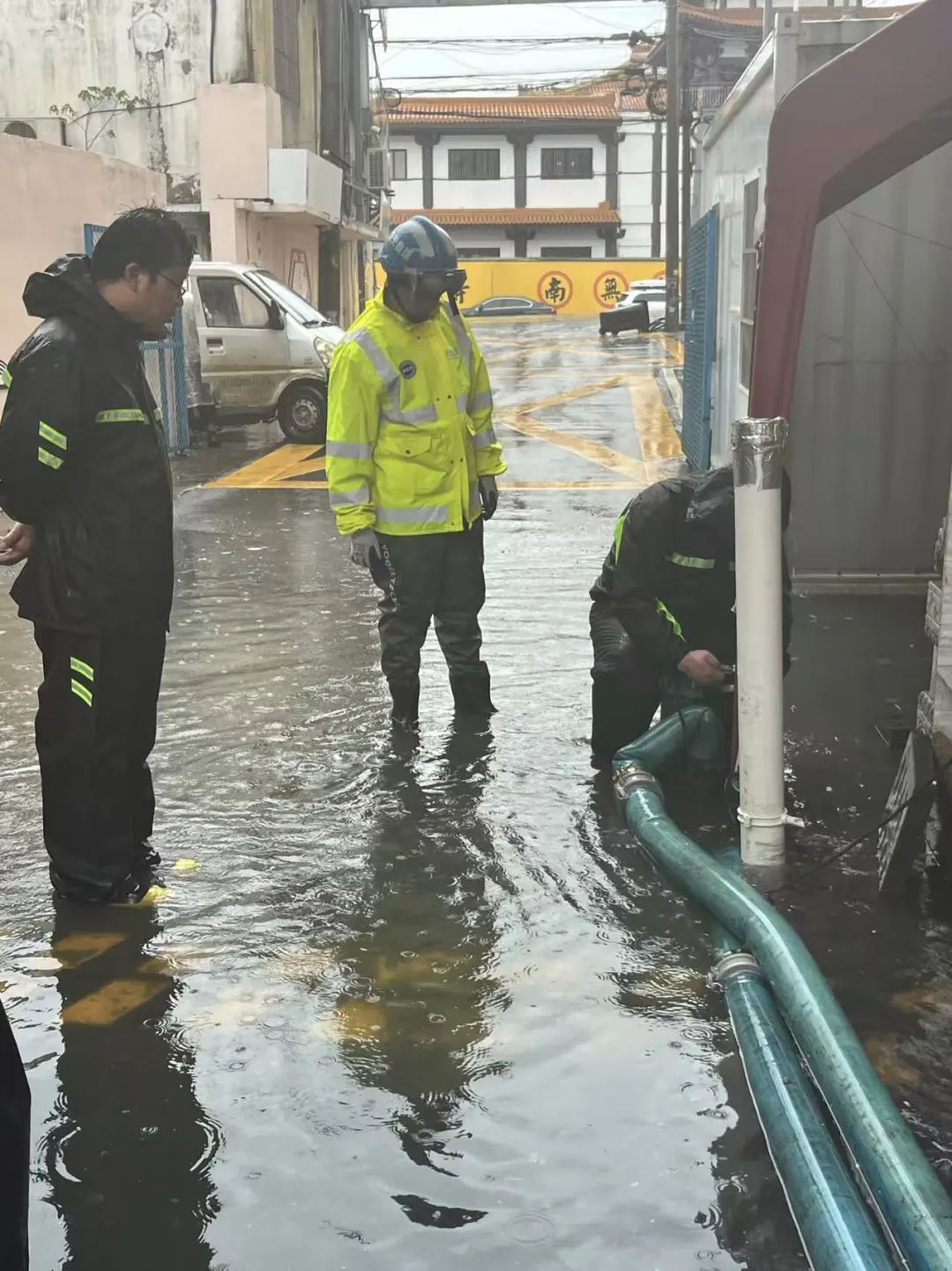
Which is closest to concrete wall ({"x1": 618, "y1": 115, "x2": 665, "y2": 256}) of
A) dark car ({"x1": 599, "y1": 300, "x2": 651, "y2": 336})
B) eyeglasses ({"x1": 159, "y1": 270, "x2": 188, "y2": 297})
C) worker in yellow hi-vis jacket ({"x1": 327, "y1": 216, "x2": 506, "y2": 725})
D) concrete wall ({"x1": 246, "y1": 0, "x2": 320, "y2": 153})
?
dark car ({"x1": 599, "y1": 300, "x2": 651, "y2": 336})

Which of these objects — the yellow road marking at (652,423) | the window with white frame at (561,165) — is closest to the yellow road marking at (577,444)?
the yellow road marking at (652,423)

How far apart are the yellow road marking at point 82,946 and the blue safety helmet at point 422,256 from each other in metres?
2.50

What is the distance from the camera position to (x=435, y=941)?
3.71m

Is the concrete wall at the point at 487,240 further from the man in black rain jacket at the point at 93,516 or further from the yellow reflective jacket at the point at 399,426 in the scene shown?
the man in black rain jacket at the point at 93,516

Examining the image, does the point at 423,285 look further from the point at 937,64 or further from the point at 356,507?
the point at 937,64

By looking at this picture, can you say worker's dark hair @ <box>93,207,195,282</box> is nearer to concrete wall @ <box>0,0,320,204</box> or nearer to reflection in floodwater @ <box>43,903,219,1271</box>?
reflection in floodwater @ <box>43,903,219,1271</box>

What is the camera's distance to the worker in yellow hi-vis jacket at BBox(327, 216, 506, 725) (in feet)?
16.6

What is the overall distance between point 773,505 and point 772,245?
65 centimetres

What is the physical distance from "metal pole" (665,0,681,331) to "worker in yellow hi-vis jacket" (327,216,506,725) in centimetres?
2650

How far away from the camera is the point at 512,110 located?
170 feet

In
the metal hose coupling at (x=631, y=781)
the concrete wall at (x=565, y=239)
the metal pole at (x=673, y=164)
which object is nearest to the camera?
the metal hose coupling at (x=631, y=781)

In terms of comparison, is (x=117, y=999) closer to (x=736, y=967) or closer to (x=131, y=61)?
(x=736, y=967)

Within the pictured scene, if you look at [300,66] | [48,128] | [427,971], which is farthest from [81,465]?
[300,66]

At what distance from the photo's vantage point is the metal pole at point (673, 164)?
1159 inches
